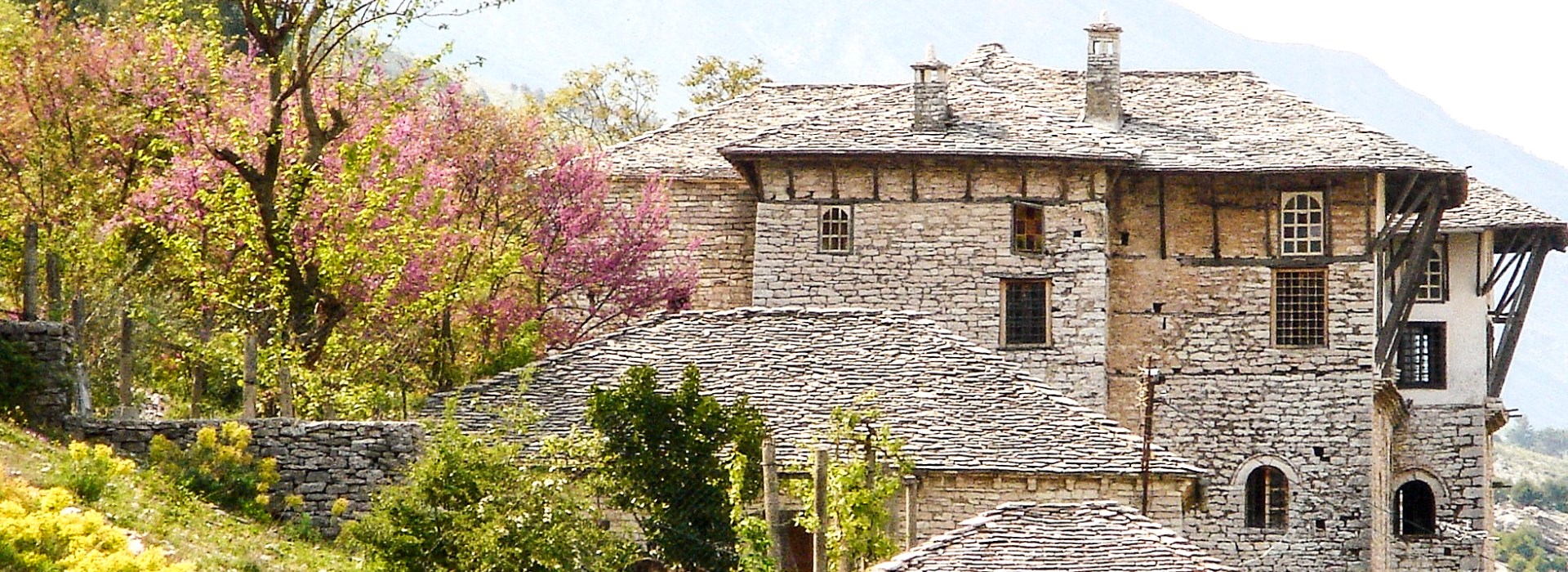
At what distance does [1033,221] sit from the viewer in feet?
128

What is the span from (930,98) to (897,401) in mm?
10383

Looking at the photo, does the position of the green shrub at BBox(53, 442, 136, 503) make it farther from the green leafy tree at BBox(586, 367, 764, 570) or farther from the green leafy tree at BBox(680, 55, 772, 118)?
the green leafy tree at BBox(680, 55, 772, 118)

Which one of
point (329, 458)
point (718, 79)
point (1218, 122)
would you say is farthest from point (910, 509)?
point (718, 79)

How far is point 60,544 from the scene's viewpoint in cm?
1794

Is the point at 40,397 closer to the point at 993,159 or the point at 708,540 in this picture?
the point at 708,540

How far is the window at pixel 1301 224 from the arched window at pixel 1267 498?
3.40 metres

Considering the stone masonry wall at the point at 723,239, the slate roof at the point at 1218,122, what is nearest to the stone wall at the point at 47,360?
the stone masonry wall at the point at 723,239

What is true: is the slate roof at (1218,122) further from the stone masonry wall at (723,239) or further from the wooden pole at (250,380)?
the wooden pole at (250,380)

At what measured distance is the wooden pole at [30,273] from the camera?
29.0 m

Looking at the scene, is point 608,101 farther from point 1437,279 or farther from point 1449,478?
point 1449,478

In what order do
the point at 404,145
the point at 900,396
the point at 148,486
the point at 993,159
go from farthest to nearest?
the point at 993,159 → the point at 404,145 → the point at 900,396 → the point at 148,486

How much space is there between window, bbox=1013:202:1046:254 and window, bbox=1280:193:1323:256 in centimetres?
408

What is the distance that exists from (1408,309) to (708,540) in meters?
20.0

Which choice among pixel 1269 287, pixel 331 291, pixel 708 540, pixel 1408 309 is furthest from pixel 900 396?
pixel 1408 309
